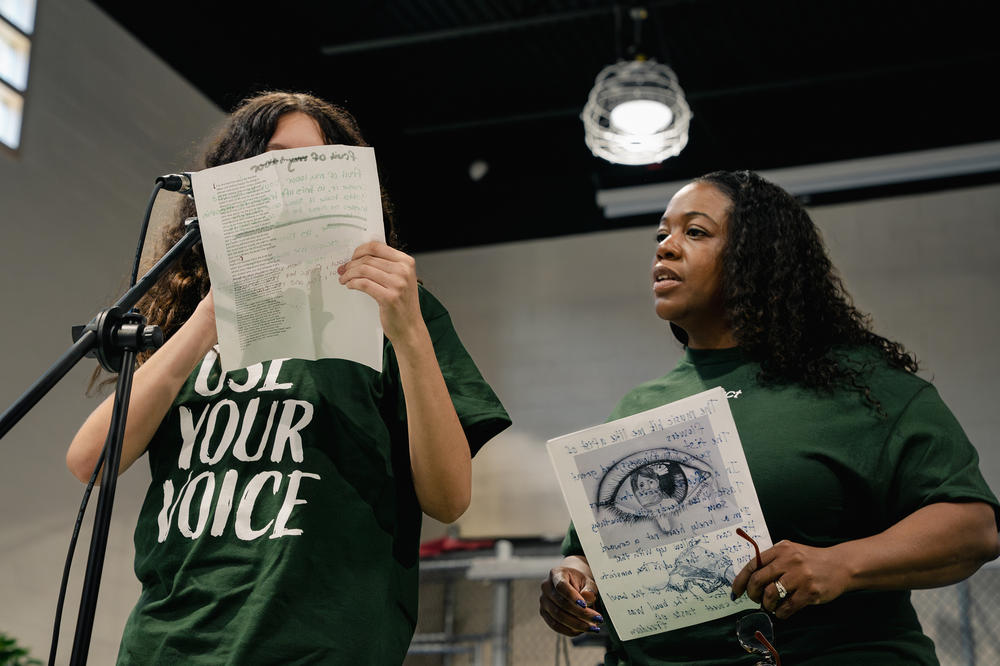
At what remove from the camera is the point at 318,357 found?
125cm

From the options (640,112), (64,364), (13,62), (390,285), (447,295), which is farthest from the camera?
(447,295)

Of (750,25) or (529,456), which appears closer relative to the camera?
(750,25)

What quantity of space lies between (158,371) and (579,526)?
62 centimetres

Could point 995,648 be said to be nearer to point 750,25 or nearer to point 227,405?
point 750,25

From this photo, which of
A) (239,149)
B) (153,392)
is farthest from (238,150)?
(153,392)

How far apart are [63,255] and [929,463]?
3.76 metres

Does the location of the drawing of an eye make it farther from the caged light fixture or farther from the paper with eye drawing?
the caged light fixture

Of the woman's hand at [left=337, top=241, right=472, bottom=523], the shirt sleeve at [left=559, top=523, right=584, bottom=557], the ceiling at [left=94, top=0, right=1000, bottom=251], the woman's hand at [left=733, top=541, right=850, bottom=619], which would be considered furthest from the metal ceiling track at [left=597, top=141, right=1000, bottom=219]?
the woman's hand at [left=337, top=241, right=472, bottom=523]

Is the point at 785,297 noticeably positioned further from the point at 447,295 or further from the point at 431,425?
the point at 447,295

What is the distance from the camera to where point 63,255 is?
163 inches

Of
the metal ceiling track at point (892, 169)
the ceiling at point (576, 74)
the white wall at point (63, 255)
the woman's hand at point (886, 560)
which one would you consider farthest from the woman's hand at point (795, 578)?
the metal ceiling track at point (892, 169)

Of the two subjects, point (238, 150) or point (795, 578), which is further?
point (238, 150)

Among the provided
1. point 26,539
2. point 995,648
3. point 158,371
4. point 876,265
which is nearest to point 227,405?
point 158,371

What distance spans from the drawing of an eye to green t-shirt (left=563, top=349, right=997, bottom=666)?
126mm
